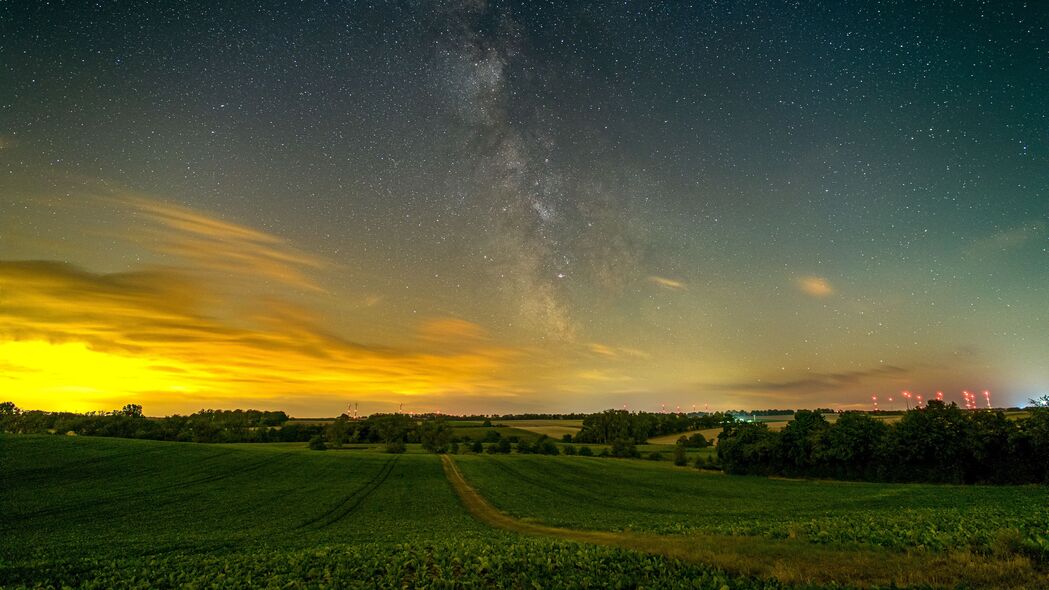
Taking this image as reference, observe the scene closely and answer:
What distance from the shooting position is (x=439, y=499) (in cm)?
5991

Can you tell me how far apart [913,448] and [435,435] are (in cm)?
12424

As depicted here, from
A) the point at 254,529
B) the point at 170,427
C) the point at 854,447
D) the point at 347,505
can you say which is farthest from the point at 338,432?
the point at 854,447

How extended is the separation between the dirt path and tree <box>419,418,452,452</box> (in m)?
130

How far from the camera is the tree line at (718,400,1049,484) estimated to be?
64250 mm

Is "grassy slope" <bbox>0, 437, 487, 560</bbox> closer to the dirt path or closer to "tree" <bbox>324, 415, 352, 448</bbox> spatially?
the dirt path

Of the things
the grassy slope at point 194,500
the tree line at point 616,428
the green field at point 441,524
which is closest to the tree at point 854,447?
the green field at point 441,524

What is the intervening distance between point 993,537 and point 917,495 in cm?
4244

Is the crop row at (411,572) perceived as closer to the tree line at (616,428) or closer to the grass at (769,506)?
the grass at (769,506)

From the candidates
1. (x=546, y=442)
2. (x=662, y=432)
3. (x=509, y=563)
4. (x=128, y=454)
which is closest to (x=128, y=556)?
(x=509, y=563)

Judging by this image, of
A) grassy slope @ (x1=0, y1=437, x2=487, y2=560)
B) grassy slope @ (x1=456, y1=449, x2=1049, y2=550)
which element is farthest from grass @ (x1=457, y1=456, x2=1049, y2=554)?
grassy slope @ (x1=0, y1=437, x2=487, y2=560)

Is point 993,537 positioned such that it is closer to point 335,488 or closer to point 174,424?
point 335,488

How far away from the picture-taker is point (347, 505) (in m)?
54.8

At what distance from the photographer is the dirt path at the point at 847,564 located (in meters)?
16.2

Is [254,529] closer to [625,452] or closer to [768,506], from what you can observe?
[768,506]
